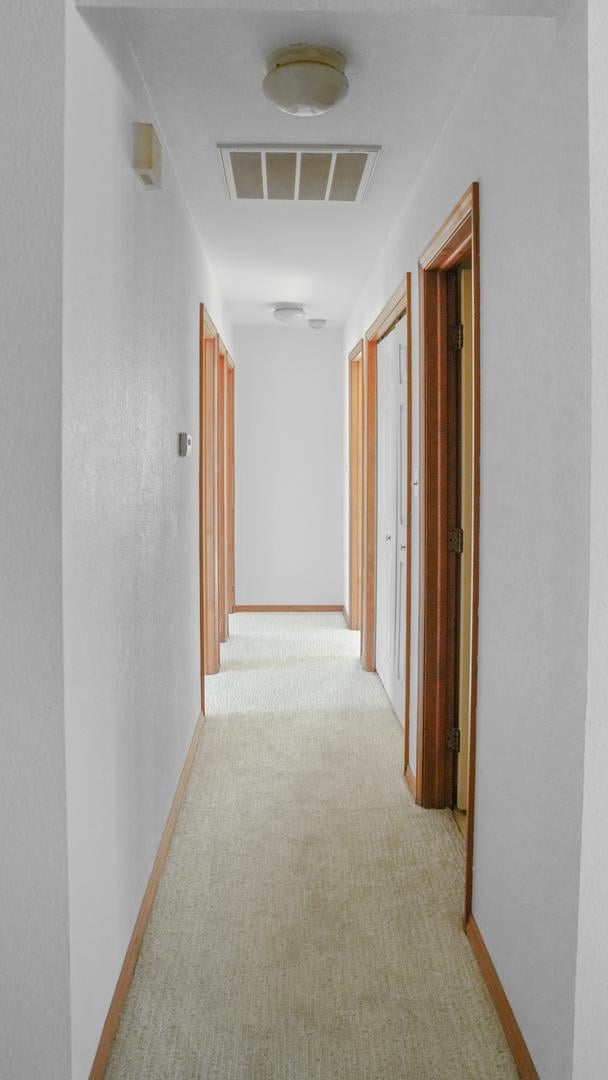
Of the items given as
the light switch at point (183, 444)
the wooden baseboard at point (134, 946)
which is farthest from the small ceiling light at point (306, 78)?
→ the wooden baseboard at point (134, 946)

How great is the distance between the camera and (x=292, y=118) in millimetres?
2635

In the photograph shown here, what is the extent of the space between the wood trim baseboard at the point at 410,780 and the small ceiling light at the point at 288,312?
3.62 m

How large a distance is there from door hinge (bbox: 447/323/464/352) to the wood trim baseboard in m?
1.66

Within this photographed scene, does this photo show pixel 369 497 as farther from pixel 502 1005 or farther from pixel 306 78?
pixel 502 1005

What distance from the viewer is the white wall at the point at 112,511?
1586 mm

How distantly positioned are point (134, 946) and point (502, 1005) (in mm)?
946

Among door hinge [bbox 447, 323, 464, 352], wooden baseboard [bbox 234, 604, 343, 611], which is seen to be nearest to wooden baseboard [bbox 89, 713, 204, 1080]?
door hinge [bbox 447, 323, 464, 352]

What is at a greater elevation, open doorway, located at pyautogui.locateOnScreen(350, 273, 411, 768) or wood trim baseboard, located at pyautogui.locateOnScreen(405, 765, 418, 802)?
open doorway, located at pyautogui.locateOnScreen(350, 273, 411, 768)

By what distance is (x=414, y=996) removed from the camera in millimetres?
2064

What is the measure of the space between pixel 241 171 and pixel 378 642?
9.37 feet

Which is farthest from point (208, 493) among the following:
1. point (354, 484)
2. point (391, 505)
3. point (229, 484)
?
point (229, 484)

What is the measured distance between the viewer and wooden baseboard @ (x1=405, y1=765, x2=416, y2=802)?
327cm

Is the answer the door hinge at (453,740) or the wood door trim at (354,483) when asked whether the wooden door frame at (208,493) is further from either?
the door hinge at (453,740)

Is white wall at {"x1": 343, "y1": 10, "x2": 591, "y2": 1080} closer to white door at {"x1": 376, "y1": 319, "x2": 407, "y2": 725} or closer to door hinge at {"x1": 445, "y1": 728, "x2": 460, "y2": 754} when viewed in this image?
door hinge at {"x1": 445, "y1": 728, "x2": 460, "y2": 754}
